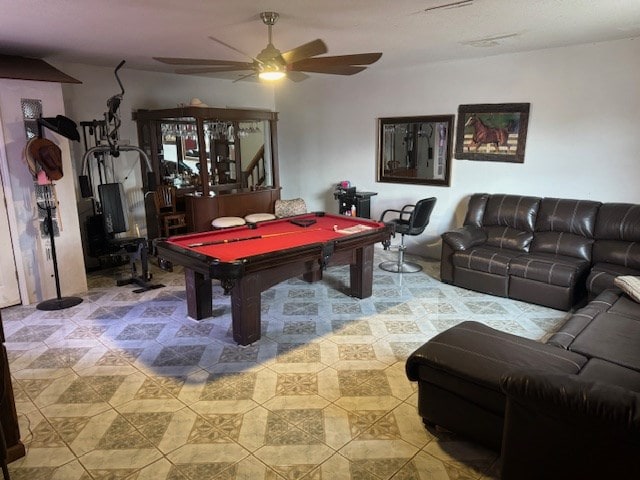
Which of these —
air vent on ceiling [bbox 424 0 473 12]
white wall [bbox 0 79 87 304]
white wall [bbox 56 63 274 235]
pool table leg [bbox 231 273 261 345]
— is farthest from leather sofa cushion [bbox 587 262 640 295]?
white wall [bbox 56 63 274 235]

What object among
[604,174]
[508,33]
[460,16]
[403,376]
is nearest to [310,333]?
[403,376]

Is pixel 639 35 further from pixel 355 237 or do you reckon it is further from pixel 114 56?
pixel 114 56

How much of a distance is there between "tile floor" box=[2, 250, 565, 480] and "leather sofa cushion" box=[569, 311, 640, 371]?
859mm

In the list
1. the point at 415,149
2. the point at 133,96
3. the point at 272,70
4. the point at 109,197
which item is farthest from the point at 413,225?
the point at 133,96

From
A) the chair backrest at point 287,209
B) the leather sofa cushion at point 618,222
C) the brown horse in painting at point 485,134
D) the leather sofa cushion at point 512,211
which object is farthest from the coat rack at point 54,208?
the leather sofa cushion at point 618,222

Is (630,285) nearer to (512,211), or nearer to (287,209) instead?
(512,211)

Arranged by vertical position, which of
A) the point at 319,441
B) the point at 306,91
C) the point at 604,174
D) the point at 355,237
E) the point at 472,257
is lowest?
the point at 319,441

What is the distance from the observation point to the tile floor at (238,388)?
7.64ft

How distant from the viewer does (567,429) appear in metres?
1.72

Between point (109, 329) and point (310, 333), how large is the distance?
183 cm

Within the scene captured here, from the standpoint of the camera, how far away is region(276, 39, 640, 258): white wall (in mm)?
4578

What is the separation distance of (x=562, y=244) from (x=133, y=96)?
5648 millimetres

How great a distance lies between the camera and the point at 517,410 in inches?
73.3

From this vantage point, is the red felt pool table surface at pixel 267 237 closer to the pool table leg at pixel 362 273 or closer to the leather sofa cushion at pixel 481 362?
the pool table leg at pixel 362 273
